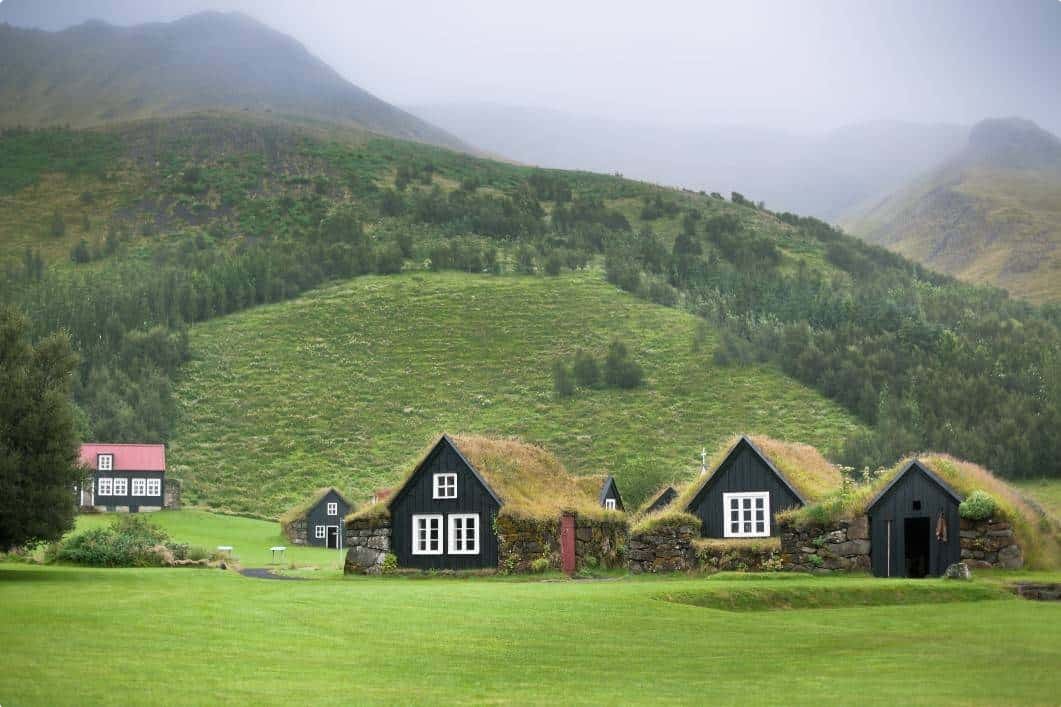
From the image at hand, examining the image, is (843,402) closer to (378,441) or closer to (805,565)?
(378,441)

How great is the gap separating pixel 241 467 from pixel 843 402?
52.5 metres

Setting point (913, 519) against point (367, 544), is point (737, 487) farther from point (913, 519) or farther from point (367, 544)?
point (367, 544)

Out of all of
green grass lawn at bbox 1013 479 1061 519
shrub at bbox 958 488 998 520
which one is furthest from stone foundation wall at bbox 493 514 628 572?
green grass lawn at bbox 1013 479 1061 519

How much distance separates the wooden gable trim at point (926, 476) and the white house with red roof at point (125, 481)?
212ft

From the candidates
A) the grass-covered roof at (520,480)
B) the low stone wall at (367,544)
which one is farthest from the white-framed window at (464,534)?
the low stone wall at (367,544)

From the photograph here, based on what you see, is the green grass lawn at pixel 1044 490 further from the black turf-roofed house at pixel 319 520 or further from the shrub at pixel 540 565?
the black turf-roofed house at pixel 319 520

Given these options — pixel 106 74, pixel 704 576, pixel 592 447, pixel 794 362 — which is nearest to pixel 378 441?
pixel 592 447

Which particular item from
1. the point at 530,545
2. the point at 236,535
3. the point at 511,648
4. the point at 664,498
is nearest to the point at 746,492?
the point at 530,545

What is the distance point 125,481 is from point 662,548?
198 ft

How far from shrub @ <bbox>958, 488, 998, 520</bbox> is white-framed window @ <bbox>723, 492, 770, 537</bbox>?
719 cm

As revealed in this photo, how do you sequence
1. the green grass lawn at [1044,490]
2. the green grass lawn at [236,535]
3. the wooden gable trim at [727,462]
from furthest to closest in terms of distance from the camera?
the green grass lawn at [1044,490], the green grass lawn at [236,535], the wooden gable trim at [727,462]

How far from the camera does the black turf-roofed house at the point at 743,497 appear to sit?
4034 centimetres

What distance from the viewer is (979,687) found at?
16484mm

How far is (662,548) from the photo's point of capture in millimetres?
40094
